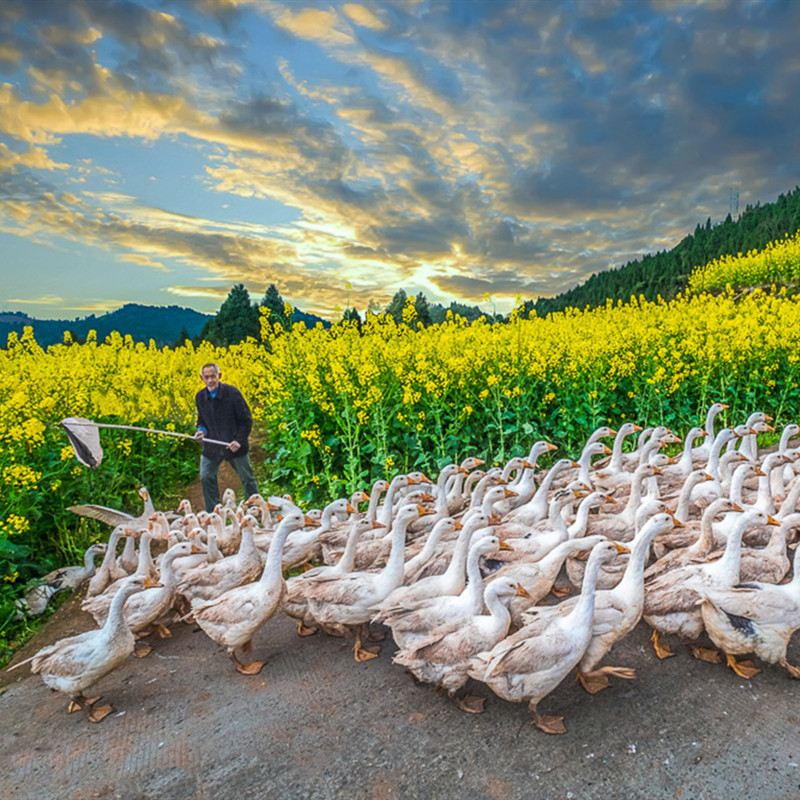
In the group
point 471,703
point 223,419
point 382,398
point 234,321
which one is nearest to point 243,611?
point 471,703

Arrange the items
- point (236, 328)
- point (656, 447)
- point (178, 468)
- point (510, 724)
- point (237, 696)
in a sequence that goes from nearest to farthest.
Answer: point (510, 724)
point (237, 696)
point (656, 447)
point (178, 468)
point (236, 328)

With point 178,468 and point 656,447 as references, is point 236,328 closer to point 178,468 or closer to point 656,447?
point 178,468

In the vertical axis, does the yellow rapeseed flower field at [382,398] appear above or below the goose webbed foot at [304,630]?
above

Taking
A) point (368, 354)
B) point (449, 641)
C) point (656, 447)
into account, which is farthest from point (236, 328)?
point (449, 641)

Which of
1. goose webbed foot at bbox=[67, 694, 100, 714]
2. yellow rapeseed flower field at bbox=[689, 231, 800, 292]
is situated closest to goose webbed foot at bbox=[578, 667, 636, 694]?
goose webbed foot at bbox=[67, 694, 100, 714]

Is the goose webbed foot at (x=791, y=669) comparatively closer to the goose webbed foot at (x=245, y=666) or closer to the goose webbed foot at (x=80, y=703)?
the goose webbed foot at (x=245, y=666)

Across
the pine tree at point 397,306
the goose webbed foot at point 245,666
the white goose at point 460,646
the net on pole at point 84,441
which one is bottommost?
the goose webbed foot at point 245,666

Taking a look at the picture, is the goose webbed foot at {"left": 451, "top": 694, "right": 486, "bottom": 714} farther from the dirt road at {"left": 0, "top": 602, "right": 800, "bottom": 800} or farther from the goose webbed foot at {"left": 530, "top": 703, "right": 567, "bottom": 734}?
the goose webbed foot at {"left": 530, "top": 703, "right": 567, "bottom": 734}

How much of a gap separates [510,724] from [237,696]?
2154mm

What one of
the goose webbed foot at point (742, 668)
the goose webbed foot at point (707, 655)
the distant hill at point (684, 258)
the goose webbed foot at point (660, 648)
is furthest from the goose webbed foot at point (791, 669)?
the distant hill at point (684, 258)

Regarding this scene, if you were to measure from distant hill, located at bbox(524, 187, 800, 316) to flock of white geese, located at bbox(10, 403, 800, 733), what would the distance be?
42.3 meters

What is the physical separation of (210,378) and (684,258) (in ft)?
204

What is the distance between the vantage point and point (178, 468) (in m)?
11.5

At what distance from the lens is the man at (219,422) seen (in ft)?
28.7
